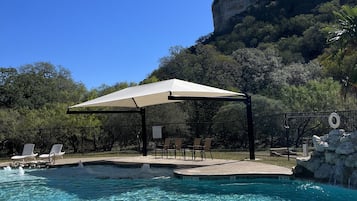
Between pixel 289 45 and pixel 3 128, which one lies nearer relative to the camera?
pixel 3 128

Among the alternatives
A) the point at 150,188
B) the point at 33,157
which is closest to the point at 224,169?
the point at 150,188

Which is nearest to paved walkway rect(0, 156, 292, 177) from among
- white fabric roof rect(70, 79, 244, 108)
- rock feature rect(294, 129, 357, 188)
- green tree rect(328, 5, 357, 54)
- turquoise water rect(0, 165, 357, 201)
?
turquoise water rect(0, 165, 357, 201)

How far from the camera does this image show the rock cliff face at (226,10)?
243ft

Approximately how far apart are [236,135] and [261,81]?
10.2 metres

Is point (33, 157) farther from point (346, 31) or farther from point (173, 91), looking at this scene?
point (346, 31)

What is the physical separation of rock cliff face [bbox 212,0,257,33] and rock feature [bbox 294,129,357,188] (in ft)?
216

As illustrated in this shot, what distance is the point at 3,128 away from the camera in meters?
19.7

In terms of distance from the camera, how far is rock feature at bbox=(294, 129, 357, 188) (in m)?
8.15

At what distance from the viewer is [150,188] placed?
9.04m

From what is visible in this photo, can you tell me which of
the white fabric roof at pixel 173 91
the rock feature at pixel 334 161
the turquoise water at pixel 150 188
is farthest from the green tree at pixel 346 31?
the turquoise water at pixel 150 188

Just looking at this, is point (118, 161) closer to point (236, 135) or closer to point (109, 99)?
point (109, 99)

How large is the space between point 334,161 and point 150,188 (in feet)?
13.3

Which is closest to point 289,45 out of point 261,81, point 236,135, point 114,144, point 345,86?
point 261,81

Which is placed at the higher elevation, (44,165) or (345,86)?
(345,86)
